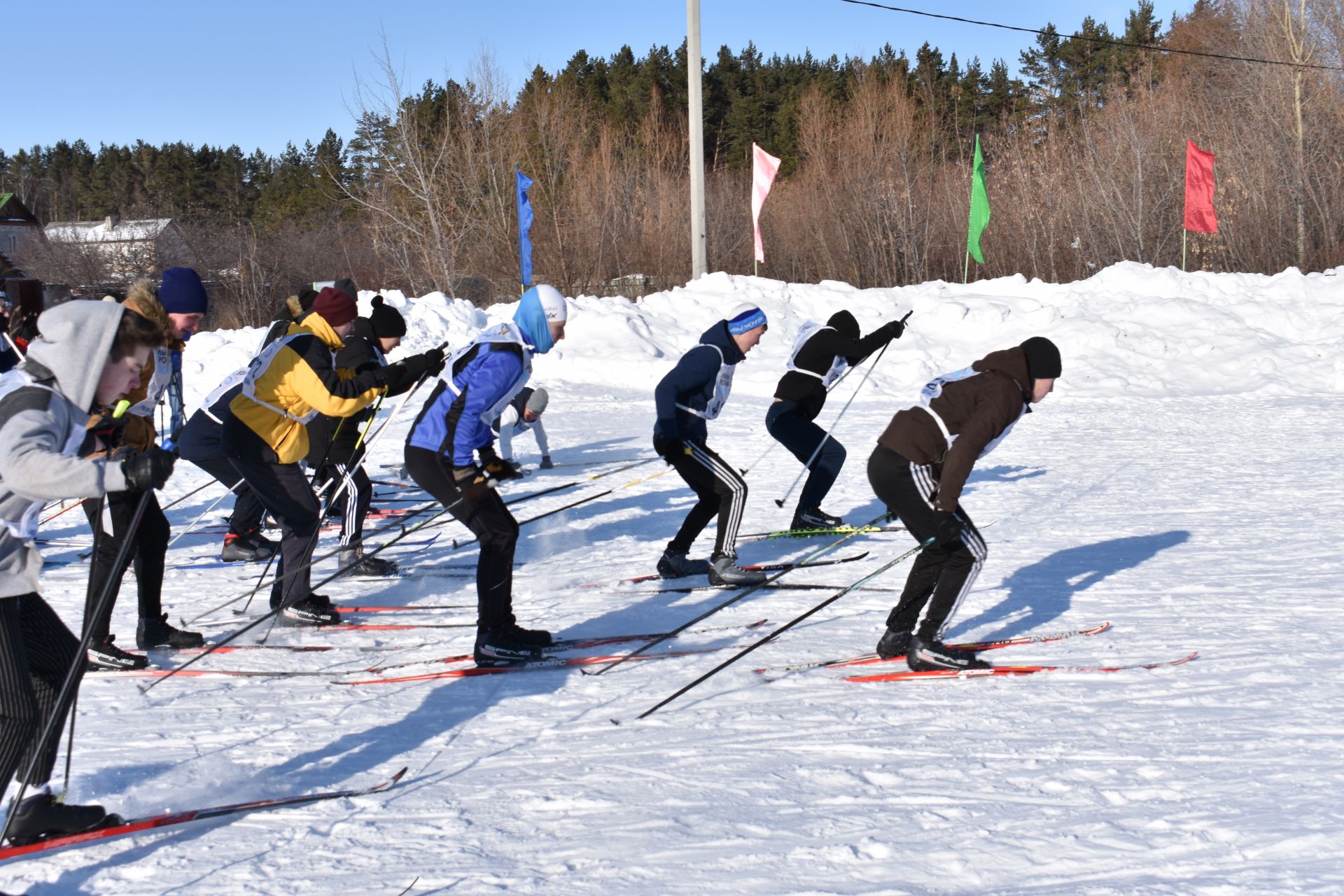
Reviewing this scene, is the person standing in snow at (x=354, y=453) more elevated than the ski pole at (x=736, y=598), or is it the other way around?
the person standing in snow at (x=354, y=453)

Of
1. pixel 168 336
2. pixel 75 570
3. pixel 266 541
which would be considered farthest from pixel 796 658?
pixel 75 570

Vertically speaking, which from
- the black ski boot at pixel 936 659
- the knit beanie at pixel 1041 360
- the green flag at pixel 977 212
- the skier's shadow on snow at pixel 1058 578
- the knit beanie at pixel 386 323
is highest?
the green flag at pixel 977 212

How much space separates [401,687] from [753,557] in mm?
2985

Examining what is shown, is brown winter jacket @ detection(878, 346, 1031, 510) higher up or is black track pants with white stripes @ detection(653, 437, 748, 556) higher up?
brown winter jacket @ detection(878, 346, 1031, 510)

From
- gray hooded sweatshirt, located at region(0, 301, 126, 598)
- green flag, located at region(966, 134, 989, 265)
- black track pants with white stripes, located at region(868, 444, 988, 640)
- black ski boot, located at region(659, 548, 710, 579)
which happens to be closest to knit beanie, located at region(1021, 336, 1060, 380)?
black track pants with white stripes, located at region(868, 444, 988, 640)

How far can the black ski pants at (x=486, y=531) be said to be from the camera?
16.3ft

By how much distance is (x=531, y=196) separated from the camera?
26734mm

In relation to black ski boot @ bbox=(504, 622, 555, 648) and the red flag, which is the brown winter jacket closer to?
black ski boot @ bbox=(504, 622, 555, 648)

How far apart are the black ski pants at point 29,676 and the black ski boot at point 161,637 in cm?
199

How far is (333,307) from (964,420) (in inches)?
131

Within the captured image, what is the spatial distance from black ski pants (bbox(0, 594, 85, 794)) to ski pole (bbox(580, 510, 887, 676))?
221cm

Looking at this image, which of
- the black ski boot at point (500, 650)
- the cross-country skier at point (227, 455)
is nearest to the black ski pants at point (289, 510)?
the cross-country skier at point (227, 455)

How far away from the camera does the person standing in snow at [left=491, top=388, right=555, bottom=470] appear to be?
8.73m

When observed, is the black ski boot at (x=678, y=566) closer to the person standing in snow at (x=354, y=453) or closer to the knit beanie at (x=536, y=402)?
the person standing in snow at (x=354, y=453)
